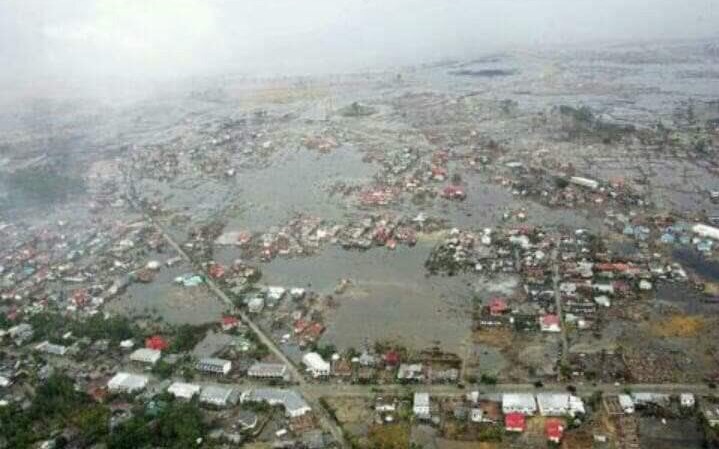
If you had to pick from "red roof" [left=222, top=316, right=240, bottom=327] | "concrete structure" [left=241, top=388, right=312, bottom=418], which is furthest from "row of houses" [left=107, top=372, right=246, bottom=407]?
"red roof" [left=222, top=316, right=240, bottom=327]

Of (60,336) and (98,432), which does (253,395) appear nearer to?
(98,432)

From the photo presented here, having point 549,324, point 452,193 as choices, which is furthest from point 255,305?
point 452,193

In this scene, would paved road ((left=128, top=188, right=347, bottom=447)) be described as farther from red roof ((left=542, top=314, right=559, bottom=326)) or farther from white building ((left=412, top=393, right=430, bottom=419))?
red roof ((left=542, top=314, right=559, bottom=326))

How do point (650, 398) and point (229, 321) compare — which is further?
point (229, 321)

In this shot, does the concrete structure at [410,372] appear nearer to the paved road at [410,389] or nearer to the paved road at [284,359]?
the paved road at [410,389]

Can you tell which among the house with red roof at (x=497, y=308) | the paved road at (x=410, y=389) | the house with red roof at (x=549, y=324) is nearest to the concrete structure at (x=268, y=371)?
the paved road at (x=410, y=389)

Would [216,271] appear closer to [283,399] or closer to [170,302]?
[170,302]
